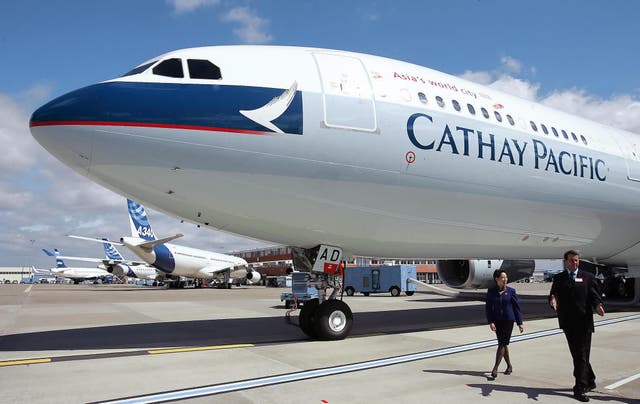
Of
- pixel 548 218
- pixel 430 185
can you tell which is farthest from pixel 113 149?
pixel 548 218

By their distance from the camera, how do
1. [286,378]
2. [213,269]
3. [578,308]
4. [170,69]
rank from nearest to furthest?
[578,308] → [286,378] → [170,69] → [213,269]

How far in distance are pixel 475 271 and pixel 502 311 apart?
10.3 m

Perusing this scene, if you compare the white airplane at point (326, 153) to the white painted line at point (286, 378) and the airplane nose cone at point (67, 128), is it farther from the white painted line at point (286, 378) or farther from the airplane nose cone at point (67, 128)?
the white painted line at point (286, 378)

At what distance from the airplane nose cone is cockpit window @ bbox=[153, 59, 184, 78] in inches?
38.4

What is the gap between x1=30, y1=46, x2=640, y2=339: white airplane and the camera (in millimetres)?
6746

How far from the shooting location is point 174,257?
4356 centimetres

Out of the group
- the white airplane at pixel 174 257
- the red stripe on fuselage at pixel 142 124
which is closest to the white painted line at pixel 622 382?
the red stripe on fuselage at pixel 142 124

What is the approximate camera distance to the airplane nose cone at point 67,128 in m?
6.50

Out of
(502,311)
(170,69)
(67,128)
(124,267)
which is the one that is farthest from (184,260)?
(502,311)

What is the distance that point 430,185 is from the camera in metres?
8.32

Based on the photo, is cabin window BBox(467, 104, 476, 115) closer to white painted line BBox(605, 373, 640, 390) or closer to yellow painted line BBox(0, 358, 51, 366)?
white painted line BBox(605, 373, 640, 390)

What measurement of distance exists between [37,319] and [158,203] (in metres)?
9.40

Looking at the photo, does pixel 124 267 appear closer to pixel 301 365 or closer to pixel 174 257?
pixel 174 257

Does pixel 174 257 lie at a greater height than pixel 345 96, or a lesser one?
lesser
